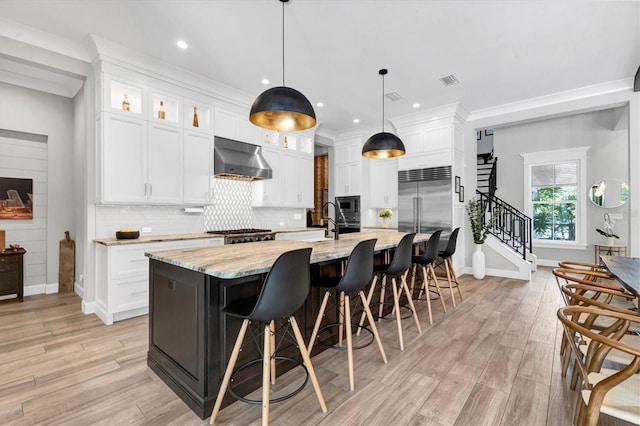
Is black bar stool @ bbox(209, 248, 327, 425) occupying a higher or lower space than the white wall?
lower

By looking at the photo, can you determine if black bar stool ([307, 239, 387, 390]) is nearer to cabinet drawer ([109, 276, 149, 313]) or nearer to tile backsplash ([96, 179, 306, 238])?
cabinet drawer ([109, 276, 149, 313])

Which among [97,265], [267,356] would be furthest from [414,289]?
[97,265]

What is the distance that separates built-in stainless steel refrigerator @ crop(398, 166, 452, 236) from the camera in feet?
18.0

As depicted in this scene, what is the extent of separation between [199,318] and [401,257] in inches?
69.2

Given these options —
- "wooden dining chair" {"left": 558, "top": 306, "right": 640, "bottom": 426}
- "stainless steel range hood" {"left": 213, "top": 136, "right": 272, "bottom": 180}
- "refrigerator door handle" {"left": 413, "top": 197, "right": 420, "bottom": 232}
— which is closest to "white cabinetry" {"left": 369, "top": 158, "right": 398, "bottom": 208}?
"refrigerator door handle" {"left": 413, "top": 197, "right": 420, "bottom": 232}

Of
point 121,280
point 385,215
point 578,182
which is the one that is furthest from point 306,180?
point 578,182

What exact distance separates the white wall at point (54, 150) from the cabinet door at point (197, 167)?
211 cm

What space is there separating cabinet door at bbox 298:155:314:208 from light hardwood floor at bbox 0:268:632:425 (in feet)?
10.8

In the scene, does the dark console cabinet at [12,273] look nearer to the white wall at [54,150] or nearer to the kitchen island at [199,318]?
the white wall at [54,150]

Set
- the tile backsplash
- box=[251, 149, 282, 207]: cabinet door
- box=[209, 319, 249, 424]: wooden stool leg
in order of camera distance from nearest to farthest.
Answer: box=[209, 319, 249, 424]: wooden stool leg → the tile backsplash → box=[251, 149, 282, 207]: cabinet door

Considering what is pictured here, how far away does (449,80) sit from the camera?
171 inches

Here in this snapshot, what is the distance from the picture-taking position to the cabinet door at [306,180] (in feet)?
19.6

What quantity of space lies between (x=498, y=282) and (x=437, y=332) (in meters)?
2.90

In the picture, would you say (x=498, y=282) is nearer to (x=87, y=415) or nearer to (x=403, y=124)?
(x=403, y=124)
